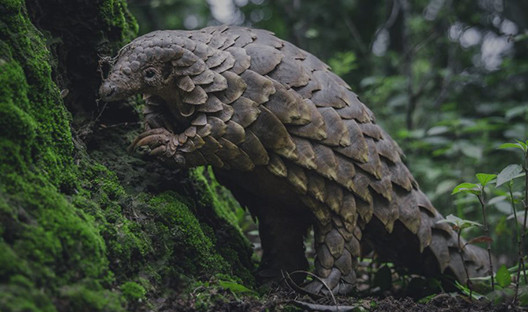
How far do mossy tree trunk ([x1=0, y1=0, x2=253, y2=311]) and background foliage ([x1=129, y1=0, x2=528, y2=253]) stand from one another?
3127 mm

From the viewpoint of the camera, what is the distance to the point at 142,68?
9.21 feet

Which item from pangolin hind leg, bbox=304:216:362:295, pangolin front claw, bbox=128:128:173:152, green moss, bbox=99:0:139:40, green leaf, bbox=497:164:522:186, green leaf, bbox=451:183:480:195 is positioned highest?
green moss, bbox=99:0:139:40

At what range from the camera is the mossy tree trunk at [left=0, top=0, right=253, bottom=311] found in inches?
75.2

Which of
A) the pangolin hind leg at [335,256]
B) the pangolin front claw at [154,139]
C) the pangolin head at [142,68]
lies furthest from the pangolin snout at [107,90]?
the pangolin hind leg at [335,256]

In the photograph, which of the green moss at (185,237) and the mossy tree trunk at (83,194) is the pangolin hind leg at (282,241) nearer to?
the mossy tree trunk at (83,194)

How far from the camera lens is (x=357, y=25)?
371 inches

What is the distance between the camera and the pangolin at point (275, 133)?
2.76 meters

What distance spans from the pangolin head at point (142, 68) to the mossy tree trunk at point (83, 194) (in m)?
0.29

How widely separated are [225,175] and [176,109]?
19.6 inches

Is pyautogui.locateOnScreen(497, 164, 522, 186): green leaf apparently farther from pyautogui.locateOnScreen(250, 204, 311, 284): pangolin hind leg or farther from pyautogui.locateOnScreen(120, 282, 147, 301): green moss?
pyautogui.locateOnScreen(120, 282, 147, 301): green moss

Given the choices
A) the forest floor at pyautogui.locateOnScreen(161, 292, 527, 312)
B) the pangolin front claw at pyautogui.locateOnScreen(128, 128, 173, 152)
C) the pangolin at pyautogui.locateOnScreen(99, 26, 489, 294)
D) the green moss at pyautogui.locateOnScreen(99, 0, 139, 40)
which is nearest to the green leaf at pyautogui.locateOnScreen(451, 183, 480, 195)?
the pangolin at pyautogui.locateOnScreen(99, 26, 489, 294)

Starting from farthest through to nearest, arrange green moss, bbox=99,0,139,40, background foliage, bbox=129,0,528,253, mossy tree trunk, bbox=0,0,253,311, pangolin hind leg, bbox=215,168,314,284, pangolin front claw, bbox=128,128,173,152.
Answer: background foliage, bbox=129,0,528,253
pangolin hind leg, bbox=215,168,314,284
green moss, bbox=99,0,139,40
pangolin front claw, bbox=128,128,173,152
mossy tree trunk, bbox=0,0,253,311

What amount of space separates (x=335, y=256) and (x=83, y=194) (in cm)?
146

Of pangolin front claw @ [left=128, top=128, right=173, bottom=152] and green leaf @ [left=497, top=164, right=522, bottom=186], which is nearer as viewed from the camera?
green leaf @ [left=497, top=164, right=522, bottom=186]
